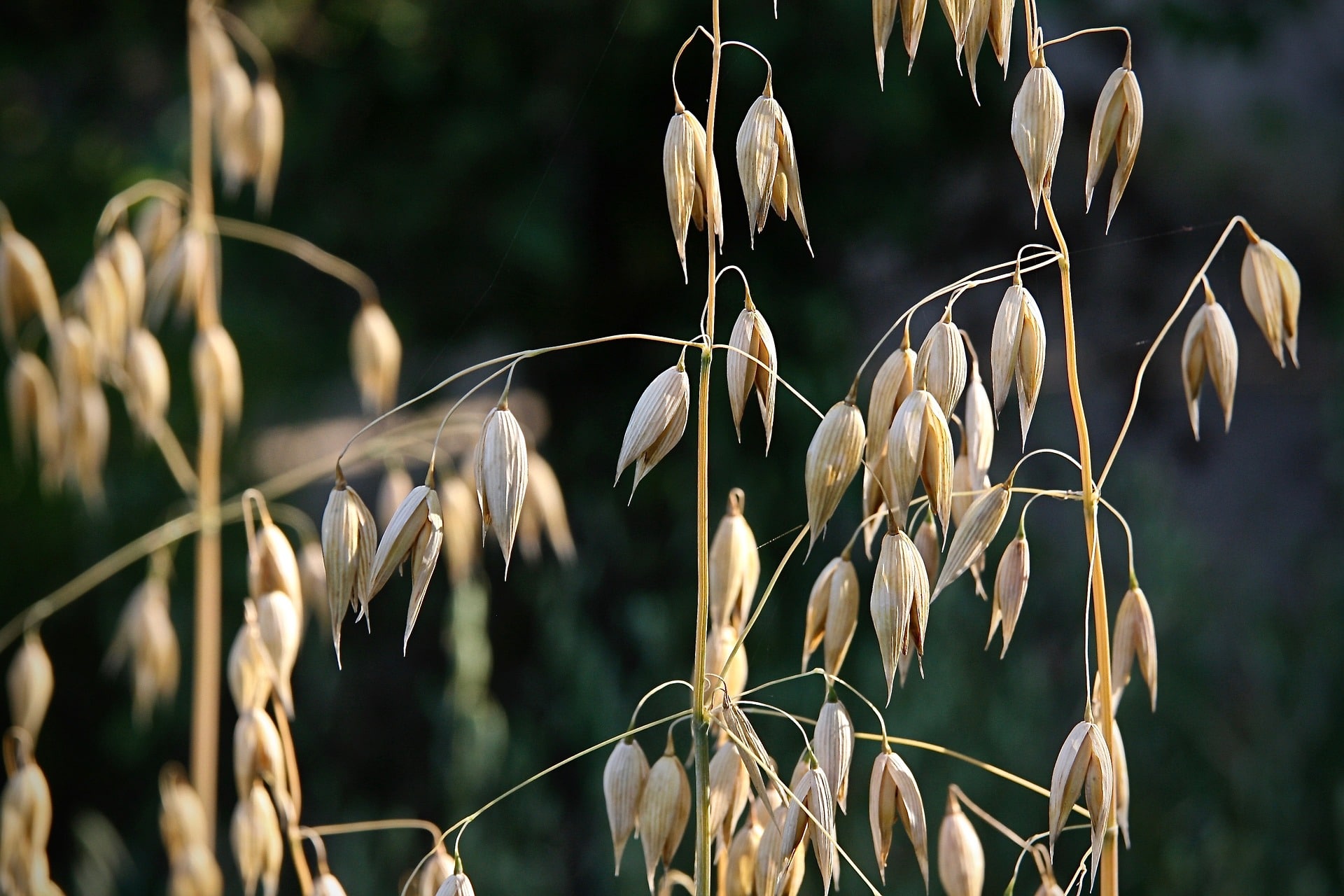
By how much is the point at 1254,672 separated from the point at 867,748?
A: 0.55 metres

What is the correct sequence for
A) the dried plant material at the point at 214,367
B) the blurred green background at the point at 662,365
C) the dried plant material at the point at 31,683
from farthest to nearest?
the blurred green background at the point at 662,365 → the dried plant material at the point at 214,367 → the dried plant material at the point at 31,683

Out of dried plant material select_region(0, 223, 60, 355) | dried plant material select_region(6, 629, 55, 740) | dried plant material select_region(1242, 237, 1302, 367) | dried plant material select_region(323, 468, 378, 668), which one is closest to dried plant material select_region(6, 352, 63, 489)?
dried plant material select_region(0, 223, 60, 355)

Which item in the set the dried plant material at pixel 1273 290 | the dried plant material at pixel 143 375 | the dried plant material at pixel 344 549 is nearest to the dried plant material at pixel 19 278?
the dried plant material at pixel 143 375

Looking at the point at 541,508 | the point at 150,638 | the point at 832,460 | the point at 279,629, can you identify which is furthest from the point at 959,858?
the point at 150,638

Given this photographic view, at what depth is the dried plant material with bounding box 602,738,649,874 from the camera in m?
0.40

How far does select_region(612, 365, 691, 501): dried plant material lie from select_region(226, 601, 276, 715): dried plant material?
0.20m

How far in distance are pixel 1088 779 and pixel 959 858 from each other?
102 mm

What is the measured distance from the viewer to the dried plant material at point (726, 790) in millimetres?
420

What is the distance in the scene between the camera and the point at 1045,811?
121 cm

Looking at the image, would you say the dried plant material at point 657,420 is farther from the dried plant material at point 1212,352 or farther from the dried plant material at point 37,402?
the dried plant material at point 37,402

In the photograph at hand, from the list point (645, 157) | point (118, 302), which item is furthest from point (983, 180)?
point (118, 302)

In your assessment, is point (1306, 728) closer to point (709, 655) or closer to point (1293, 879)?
point (1293, 879)

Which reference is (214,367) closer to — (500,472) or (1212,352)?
(500,472)

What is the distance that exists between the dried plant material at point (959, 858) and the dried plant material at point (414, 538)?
22 centimetres
